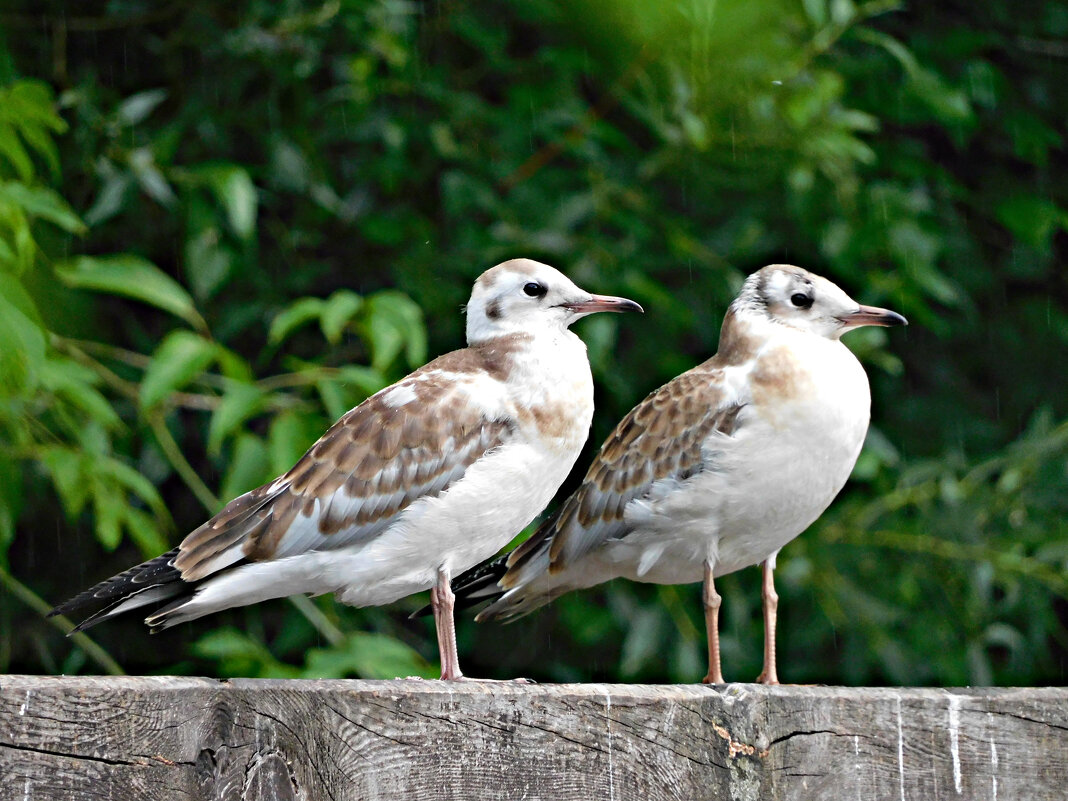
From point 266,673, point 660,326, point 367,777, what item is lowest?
point 266,673

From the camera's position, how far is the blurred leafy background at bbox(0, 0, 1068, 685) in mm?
4191

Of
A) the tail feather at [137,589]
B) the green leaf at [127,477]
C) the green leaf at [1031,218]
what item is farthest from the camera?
the green leaf at [1031,218]

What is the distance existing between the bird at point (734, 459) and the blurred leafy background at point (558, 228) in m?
0.95

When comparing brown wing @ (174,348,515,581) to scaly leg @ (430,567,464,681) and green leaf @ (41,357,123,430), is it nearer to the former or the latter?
scaly leg @ (430,567,464,681)

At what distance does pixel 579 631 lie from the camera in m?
4.48

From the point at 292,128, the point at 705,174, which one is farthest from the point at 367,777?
the point at 705,174

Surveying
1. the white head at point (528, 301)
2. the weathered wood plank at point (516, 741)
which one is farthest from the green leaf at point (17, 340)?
the weathered wood plank at point (516, 741)

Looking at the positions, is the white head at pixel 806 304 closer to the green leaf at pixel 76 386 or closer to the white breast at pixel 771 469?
the white breast at pixel 771 469

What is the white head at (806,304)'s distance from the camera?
122 inches

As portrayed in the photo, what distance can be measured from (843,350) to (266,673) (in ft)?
5.30

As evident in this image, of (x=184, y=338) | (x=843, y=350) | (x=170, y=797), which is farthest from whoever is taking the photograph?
(x=184, y=338)

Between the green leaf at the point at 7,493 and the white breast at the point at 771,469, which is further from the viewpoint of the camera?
the green leaf at the point at 7,493

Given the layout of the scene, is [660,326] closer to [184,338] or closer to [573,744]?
[184,338]

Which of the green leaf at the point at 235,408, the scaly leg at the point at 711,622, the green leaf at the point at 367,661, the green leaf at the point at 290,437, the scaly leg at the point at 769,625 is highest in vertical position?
the green leaf at the point at 235,408
